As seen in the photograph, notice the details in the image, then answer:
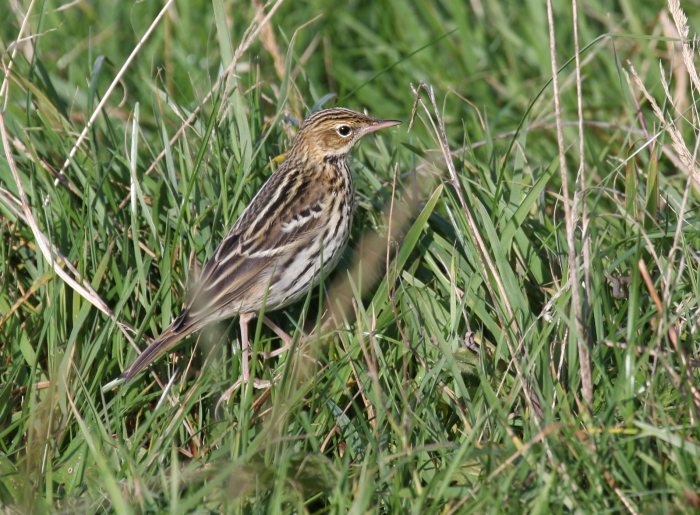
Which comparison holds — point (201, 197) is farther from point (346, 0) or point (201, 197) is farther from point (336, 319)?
point (346, 0)

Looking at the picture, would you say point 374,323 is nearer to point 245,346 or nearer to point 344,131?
point 245,346

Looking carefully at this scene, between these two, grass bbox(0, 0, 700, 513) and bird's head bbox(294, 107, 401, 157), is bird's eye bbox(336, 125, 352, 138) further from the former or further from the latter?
grass bbox(0, 0, 700, 513)

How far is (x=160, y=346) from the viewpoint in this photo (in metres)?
4.91

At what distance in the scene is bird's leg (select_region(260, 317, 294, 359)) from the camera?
17.2 feet

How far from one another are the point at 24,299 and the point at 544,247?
103 inches

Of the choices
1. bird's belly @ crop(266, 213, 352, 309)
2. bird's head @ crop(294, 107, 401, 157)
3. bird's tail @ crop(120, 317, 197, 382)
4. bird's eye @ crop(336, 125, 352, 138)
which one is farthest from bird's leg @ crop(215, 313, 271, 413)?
bird's eye @ crop(336, 125, 352, 138)

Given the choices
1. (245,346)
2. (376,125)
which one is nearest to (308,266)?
(245,346)

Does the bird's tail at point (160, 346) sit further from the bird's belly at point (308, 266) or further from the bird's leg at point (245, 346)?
the bird's belly at point (308, 266)

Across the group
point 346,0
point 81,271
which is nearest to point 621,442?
point 81,271

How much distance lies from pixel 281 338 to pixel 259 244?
0.52 meters

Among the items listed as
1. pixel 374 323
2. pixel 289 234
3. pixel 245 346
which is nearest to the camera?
Result: pixel 374 323

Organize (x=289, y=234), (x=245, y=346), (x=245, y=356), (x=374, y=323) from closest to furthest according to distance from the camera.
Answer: (x=374, y=323) → (x=245, y=356) → (x=245, y=346) → (x=289, y=234)

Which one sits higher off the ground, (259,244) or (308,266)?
(259,244)

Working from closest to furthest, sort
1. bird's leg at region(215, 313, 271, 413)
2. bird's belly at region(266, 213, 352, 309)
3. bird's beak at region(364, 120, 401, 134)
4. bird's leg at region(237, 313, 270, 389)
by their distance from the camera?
bird's leg at region(215, 313, 271, 413) < bird's leg at region(237, 313, 270, 389) < bird's belly at region(266, 213, 352, 309) < bird's beak at region(364, 120, 401, 134)
